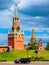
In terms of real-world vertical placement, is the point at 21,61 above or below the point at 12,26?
below

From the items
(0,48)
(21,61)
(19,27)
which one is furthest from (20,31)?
(21,61)

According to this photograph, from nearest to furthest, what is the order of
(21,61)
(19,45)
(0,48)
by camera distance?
(21,61)
(0,48)
(19,45)

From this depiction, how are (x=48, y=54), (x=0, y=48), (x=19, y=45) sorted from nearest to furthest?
(x=48, y=54) → (x=0, y=48) → (x=19, y=45)

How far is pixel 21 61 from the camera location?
63.0 meters

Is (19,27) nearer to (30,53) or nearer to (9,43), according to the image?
(9,43)

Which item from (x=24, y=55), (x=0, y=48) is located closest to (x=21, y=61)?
(x=24, y=55)

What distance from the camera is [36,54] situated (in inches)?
3688

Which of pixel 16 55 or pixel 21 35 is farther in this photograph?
pixel 21 35

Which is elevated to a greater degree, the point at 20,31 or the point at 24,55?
the point at 20,31

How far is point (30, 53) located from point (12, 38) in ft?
199

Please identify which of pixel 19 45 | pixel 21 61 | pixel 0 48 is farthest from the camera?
pixel 19 45

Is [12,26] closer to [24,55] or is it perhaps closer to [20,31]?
[20,31]

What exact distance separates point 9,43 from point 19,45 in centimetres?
777

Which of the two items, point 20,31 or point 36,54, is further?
point 20,31
